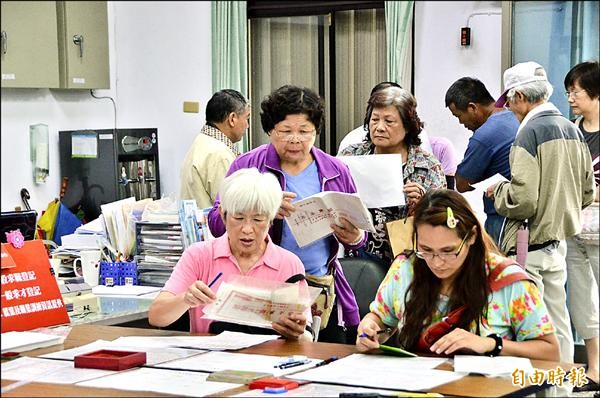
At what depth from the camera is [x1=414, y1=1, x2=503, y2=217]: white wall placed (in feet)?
20.5

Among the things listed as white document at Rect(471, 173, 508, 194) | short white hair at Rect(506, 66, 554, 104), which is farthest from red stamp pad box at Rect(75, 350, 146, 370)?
short white hair at Rect(506, 66, 554, 104)

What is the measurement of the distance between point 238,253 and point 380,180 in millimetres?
895

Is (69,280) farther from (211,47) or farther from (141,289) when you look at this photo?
(211,47)

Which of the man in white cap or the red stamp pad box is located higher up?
the man in white cap

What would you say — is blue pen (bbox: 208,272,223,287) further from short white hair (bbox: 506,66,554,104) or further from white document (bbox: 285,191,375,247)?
short white hair (bbox: 506,66,554,104)

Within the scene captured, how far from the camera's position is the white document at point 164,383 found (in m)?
2.25

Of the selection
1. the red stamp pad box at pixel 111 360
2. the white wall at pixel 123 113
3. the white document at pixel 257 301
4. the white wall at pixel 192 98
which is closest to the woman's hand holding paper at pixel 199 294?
the white document at pixel 257 301

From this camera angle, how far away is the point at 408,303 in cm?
277

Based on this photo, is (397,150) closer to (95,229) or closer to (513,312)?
(513,312)

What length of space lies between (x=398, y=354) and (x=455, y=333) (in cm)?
18

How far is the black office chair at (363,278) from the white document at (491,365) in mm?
992

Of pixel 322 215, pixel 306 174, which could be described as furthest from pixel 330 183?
pixel 322 215

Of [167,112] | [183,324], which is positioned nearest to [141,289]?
[183,324]

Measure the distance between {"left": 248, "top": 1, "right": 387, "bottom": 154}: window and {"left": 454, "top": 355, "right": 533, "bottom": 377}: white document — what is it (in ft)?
15.8
